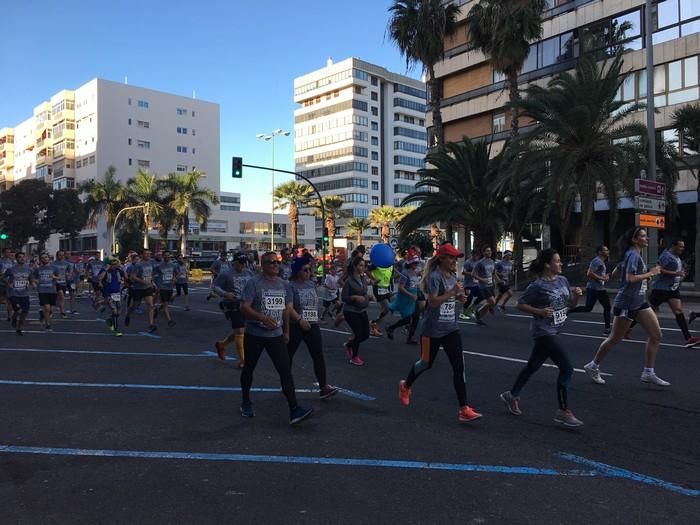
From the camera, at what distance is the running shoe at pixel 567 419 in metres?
5.48

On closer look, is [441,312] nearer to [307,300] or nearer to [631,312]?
[307,300]

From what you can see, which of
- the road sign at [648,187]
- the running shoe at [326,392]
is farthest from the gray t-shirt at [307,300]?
the road sign at [648,187]

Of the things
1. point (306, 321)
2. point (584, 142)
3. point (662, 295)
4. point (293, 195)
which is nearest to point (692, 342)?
point (662, 295)

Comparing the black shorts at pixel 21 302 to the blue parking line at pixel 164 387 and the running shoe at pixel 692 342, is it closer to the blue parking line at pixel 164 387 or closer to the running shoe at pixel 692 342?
the blue parking line at pixel 164 387

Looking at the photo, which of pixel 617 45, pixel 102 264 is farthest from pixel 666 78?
pixel 102 264

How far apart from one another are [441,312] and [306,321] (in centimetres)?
157

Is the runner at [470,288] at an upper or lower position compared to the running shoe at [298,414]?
upper

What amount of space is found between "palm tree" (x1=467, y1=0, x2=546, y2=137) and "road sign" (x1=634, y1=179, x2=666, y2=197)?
12.0 m

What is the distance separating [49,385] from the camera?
297 inches

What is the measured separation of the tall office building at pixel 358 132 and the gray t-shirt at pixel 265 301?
86439 millimetres

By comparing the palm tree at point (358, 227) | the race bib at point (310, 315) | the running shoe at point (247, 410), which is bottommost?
the running shoe at point (247, 410)

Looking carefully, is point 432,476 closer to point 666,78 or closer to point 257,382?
point 257,382

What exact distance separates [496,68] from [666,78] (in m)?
8.03

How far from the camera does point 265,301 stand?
19.2 ft
